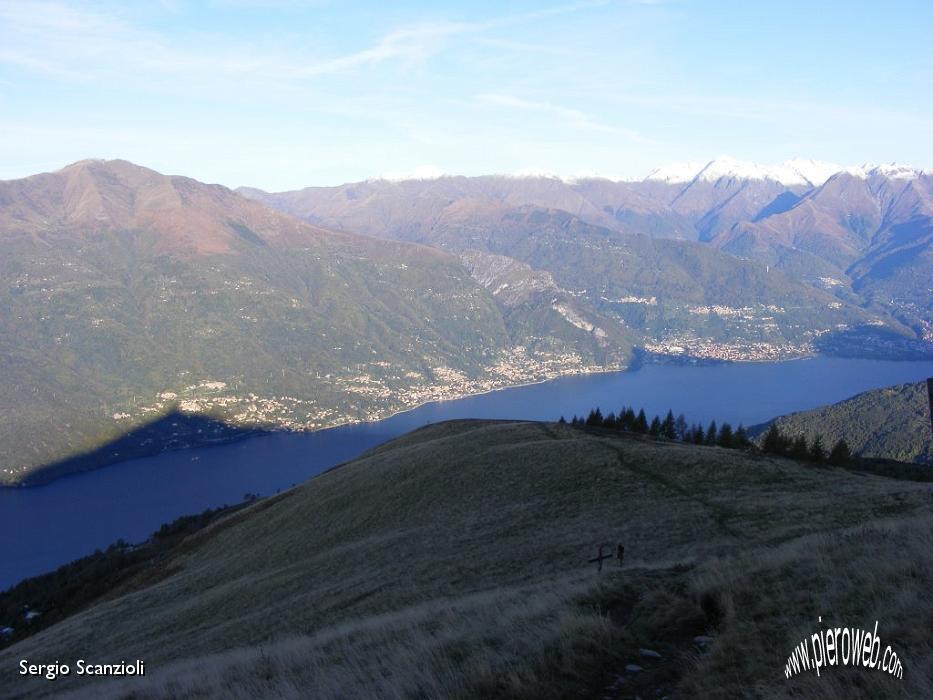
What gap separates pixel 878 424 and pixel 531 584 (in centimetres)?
16043

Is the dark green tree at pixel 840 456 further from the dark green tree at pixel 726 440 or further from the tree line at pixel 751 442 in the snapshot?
the dark green tree at pixel 726 440

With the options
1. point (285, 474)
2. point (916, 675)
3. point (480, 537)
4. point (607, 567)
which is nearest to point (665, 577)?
point (607, 567)

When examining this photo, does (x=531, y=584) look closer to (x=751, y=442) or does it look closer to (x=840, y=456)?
(x=840, y=456)

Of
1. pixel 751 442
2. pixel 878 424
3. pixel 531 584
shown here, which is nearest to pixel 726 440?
pixel 751 442

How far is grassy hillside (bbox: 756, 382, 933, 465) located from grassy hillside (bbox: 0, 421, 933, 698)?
10703 cm

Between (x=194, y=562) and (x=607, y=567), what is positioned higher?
(x=607, y=567)

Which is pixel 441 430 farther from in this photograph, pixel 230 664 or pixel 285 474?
pixel 285 474

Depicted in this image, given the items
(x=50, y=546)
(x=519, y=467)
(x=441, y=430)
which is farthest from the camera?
(x=50, y=546)

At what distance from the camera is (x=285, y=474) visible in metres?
190

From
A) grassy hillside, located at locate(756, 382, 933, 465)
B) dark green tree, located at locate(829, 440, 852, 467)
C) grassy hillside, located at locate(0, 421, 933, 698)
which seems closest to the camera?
grassy hillside, located at locate(0, 421, 933, 698)

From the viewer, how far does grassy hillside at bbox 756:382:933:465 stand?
132 m

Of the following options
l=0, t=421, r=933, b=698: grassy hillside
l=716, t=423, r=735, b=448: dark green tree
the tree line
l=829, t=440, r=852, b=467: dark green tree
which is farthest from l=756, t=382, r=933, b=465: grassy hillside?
l=0, t=421, r=933, b=698: grassy hillside

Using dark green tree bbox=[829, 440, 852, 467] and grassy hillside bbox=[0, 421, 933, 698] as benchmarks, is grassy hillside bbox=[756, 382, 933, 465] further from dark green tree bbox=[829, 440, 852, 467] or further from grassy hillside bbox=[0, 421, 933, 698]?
grassy hillside bbox=[0, 421, 933, 698]

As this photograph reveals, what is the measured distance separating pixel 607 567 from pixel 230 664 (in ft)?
33.4
